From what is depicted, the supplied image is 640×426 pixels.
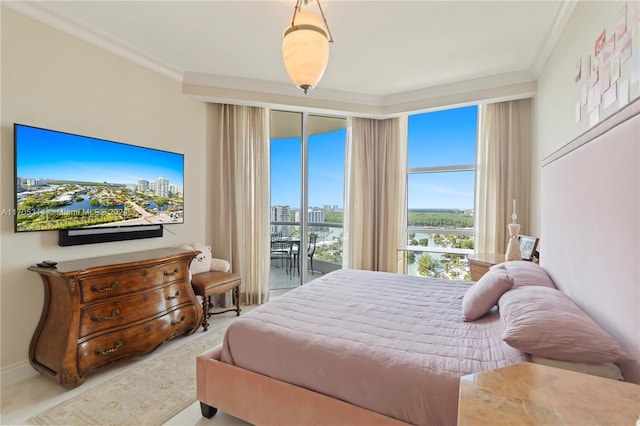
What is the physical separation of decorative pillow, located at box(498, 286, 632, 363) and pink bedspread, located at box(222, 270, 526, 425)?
11cm

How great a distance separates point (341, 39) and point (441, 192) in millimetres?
2547

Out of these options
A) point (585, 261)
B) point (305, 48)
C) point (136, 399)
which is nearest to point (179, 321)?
point (136, 399)

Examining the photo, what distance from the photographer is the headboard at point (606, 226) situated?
1.01 m

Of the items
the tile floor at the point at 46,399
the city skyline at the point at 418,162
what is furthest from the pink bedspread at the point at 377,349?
the city skyline at the point at 418,162

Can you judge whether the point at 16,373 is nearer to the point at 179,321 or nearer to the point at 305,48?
the point at 179,321

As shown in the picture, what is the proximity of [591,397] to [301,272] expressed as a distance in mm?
3734

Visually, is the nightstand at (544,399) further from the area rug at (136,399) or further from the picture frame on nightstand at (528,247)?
the picture frame on nightstand at (528,247)

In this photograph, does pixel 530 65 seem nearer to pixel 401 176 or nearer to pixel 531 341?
pixel 401 176

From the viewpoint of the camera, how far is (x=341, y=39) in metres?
2.64

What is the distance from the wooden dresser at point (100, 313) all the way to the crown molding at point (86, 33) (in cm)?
184

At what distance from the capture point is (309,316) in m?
1.81

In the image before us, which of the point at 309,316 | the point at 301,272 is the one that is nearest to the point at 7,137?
the point at 309,316

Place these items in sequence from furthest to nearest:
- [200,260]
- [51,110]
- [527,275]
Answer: [200,260] < [51,110] < [527,275]

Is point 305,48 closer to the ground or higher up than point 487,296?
higher up
